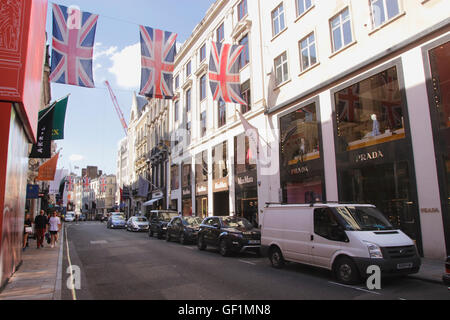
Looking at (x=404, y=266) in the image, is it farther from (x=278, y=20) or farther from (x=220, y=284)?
(x=278, y=20)

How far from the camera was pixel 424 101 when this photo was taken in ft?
36.6

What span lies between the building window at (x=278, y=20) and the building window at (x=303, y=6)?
4.64 ft

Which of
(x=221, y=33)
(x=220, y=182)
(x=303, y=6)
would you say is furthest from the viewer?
(x=221, y=33)

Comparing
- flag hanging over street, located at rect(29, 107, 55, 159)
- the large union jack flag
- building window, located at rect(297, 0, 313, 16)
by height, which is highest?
building window, located at rect(297, 0, 313, 16)

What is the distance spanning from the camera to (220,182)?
2575cm

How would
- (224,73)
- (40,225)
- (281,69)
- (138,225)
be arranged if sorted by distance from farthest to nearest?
1. (138,225)
2. (281,69)
3. (224,73)
4. (40,225)

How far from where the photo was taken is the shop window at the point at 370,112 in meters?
12.4

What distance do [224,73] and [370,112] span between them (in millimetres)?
8849

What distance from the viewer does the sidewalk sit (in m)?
6.64

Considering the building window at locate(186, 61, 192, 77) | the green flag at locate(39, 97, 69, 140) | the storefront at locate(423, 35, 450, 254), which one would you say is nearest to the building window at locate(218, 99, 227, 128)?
the building window at locate(186, 61, 192, 77)

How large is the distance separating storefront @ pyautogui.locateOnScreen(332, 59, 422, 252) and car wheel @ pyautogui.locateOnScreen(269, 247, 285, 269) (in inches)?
204

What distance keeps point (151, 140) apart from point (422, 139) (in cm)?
4266

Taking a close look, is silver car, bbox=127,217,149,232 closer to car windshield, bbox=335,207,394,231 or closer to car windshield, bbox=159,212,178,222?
car windshield, bbox=159,212,178,222

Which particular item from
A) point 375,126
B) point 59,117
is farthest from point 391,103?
point 59,117
